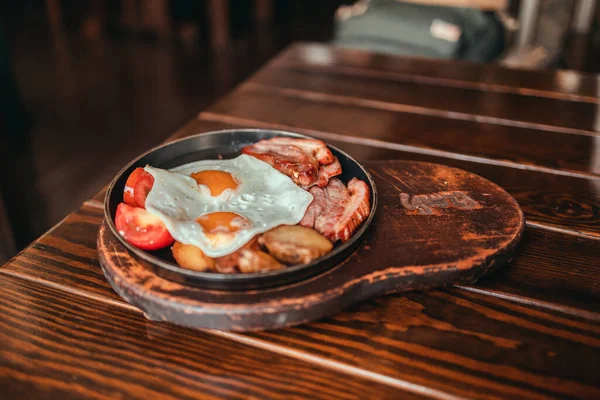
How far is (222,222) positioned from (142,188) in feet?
0.56

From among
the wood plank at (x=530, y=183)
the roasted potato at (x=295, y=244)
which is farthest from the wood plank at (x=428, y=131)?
the roasted potato at (x=295, y=244)

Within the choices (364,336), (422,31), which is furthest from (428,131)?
(422,31)

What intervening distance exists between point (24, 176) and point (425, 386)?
2.33 metres

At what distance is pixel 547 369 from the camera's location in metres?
0.75

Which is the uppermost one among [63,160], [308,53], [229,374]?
[308,53]

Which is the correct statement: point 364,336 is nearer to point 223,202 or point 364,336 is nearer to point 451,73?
point 223,202

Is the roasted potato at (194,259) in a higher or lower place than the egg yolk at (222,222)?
lower

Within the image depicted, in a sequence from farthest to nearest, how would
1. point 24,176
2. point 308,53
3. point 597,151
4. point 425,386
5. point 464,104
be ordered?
point 24,176, point 308,53, point 464,104, point 597,151, point 425,386

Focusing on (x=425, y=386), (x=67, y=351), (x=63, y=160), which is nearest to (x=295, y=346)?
(x=425, y=386)

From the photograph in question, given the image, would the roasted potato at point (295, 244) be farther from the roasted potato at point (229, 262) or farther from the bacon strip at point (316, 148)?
the bacon strip at point (316, 148)

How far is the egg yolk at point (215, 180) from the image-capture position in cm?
94

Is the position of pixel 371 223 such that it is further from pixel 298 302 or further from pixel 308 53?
pixel 308 53

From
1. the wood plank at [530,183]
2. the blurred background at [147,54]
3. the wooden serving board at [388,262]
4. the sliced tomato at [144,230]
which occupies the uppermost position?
the sliced tomato at [144,230]

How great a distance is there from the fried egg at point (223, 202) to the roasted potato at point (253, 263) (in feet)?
0.06
